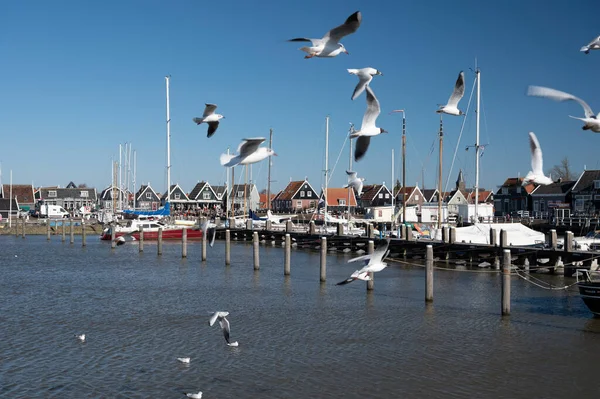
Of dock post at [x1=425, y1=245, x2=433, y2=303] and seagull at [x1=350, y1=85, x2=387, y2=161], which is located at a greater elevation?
seagull at [x1=350, y1=85, x2=387, y2=161]

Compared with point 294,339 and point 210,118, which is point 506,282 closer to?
point 294,339

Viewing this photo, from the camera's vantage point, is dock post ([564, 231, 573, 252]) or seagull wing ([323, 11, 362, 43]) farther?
dock post ([564, 231, 573, 252])

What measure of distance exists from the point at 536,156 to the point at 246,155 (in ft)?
19.0

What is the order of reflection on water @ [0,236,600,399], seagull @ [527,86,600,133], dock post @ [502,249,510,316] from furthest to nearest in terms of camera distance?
dock post @ [502,249,510,316] < reflection on water @ [0,236,600,399] < seagull @ [527,86,600,133]

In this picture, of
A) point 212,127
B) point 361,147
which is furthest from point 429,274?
point 212,127

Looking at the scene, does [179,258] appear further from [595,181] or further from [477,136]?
[595,181]

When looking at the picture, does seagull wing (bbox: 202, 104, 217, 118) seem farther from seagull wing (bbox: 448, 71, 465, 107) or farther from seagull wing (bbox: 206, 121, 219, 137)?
seagull wing (bbox: 448, 71, 465, 107)

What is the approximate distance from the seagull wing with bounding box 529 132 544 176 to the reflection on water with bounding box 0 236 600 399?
4.45 meters

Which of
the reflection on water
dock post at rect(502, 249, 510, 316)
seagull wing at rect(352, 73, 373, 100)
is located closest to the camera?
seagull wing at rect(352, 73, 373, 100)

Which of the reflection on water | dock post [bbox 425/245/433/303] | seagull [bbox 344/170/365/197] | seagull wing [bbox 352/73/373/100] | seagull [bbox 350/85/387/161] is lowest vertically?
the reflection on water

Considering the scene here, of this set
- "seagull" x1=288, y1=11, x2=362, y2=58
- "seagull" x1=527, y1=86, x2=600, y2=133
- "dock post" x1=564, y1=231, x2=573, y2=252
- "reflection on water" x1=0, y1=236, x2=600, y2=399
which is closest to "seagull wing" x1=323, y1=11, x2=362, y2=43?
"seagull" x1=288, y1=11, x2=362, y2=58

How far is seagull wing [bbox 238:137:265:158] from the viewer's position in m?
11.8

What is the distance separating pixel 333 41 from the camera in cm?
1081

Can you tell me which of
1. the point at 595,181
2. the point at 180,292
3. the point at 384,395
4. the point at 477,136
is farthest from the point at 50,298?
the point at 595,181
